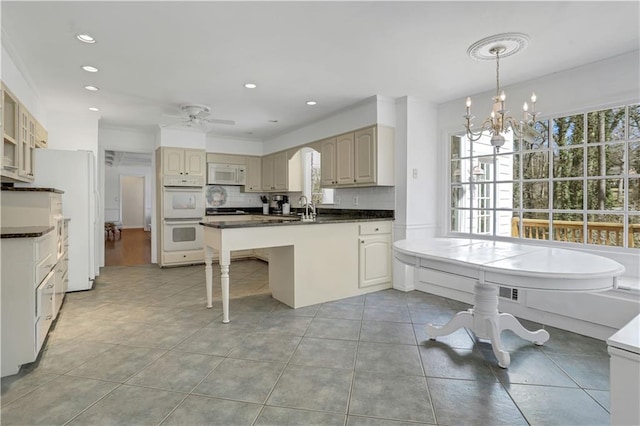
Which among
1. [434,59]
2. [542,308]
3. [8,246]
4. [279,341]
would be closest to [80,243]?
[8,246]

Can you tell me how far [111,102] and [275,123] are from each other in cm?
226

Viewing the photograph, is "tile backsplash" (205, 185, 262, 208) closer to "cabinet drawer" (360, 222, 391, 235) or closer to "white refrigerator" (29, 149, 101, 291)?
"white refrigerator" (29, 149, 101, 291)

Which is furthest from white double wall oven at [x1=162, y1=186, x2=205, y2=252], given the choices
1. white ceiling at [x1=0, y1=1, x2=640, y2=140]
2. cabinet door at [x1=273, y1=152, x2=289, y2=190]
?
white ceiling at [x1=0, y1=1, x2=640, y2=140]

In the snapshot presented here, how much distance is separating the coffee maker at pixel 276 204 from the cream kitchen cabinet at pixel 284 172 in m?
0.29

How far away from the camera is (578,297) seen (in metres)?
2.87

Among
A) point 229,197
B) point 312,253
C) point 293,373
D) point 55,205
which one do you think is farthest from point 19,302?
point 229,197

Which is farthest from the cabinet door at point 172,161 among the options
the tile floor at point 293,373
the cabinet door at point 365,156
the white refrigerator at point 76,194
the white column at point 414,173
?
the white column at point 414,173

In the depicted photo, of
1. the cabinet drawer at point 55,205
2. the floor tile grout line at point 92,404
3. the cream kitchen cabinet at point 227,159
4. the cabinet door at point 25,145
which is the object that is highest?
the cream kitchen cabinet at point 227,159

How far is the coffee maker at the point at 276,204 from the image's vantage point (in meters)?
6.57

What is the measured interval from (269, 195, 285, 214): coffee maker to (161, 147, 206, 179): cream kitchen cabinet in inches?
59.2

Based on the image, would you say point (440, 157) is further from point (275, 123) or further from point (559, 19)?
point (275, 123)

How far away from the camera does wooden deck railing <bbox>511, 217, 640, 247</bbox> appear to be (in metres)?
2.90

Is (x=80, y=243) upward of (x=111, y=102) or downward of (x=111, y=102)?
downward

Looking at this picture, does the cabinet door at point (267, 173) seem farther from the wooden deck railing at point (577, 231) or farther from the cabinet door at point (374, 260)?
the wooden deck railing at point (577, 231)
